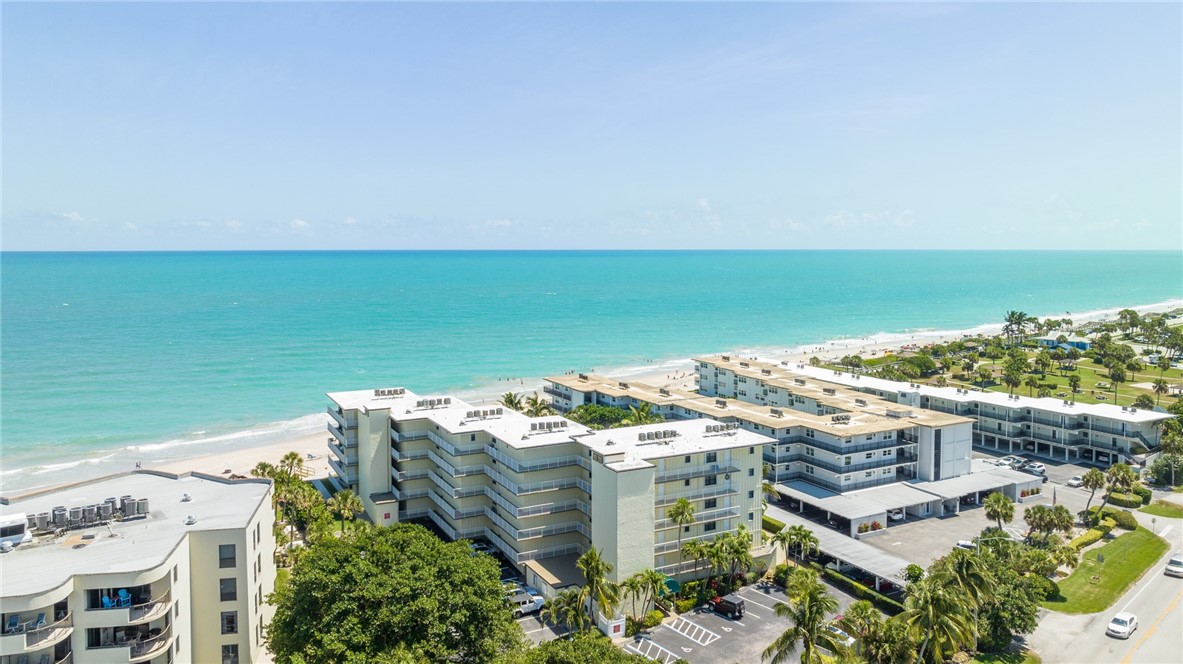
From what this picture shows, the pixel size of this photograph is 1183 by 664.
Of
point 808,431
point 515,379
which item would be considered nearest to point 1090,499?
point 808,431

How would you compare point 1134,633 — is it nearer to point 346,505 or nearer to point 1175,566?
point 1175,566

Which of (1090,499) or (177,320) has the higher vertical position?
(177,320)

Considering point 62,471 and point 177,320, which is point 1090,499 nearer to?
point 62,471

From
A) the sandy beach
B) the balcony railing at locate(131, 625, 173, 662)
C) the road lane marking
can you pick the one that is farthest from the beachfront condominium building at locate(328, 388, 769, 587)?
the sandy beach

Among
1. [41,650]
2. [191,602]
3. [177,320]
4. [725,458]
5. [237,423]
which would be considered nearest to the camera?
[41,650]

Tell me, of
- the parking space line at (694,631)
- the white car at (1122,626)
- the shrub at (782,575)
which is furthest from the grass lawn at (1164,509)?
the parking space line at (694,631)

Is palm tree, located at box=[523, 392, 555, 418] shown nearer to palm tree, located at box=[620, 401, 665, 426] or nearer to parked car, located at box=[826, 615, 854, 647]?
palm tree, located at box=[620, 401, 665, 426]

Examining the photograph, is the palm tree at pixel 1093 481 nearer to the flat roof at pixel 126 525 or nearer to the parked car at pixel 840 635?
the parked car at pixel 840 635
